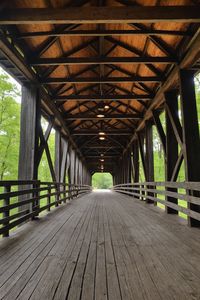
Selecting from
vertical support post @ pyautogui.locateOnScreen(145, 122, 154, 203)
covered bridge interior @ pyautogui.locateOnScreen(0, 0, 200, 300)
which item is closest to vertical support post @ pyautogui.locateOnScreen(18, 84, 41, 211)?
covered bridge interior @ pyautogui.locateOnScreen(0, 0, 200, 300)

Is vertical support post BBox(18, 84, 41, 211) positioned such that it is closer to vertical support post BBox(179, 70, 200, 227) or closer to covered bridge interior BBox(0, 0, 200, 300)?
covered bridge interior BBox(0, 0, 200, 300)

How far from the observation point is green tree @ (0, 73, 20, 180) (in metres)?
11.1

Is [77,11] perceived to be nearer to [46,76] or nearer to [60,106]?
[46,76]

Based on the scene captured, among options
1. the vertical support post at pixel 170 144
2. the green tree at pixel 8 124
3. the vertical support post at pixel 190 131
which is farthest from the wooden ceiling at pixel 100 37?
the green tree at pixel 8 124

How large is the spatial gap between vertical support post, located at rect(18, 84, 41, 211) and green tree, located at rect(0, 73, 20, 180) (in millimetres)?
5823

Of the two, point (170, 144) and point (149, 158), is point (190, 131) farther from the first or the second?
point (149, 158)

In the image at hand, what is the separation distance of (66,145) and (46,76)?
531 cm

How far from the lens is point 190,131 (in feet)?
15.1

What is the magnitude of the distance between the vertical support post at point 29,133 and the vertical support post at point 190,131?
3.45 metres

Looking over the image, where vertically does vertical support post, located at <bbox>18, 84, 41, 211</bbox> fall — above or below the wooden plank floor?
above

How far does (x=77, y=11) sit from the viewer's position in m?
3.66

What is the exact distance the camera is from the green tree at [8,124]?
36.3 ft

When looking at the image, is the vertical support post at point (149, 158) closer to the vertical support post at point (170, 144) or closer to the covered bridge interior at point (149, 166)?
the covered bridge interior at point (149, 166)

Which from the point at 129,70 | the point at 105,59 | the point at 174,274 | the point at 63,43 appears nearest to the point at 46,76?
the point at 63,43
